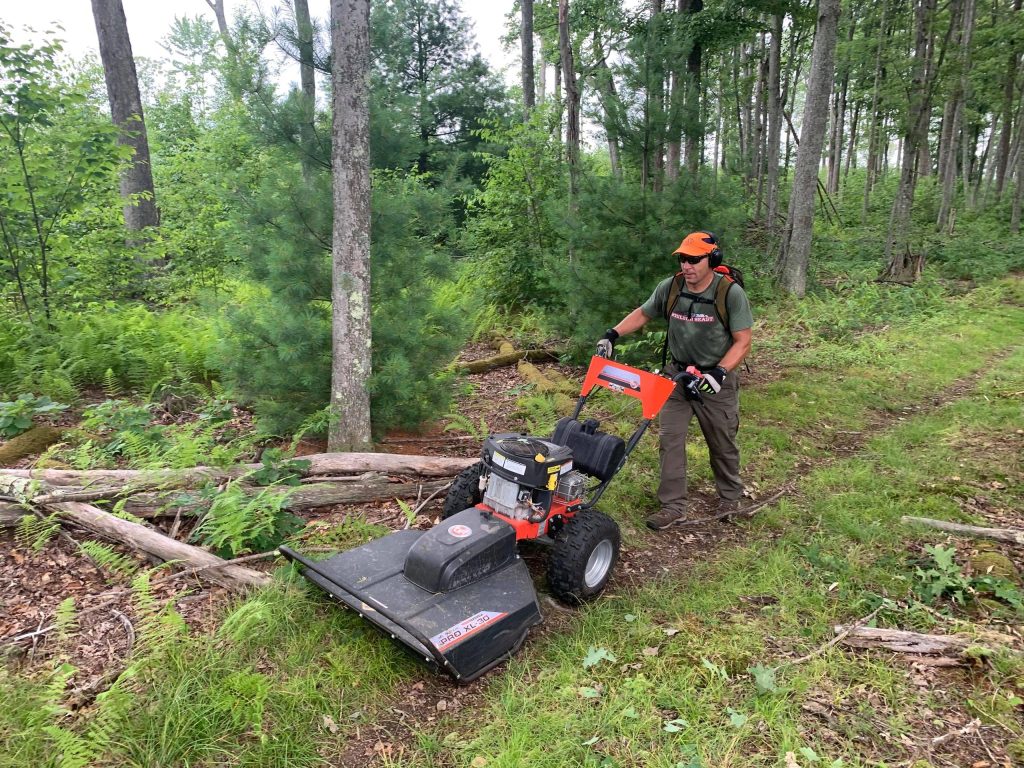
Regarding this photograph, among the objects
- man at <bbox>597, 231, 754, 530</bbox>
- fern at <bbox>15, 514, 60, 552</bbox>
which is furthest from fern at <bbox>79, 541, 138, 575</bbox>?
man at <bbox>597, 231, 754, 530</bbox>

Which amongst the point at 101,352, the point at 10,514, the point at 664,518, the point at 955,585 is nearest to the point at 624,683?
the point at 664,518

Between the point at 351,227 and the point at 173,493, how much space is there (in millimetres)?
2433

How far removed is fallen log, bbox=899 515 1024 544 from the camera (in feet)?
14.6

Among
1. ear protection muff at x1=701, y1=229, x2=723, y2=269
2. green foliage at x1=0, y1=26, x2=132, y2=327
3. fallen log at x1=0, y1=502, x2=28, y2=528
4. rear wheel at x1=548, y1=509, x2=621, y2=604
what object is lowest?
rear wheel at x1=548, y1=509, x2=621, y2=604

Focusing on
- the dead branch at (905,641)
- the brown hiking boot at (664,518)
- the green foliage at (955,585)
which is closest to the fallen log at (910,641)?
the dead branch at (905,641)

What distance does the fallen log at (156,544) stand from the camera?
12.2 ft

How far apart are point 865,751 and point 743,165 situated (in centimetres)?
884

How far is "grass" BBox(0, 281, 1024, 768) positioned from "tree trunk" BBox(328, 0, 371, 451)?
1371 millimetres

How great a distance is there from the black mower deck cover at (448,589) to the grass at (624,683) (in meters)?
0.29

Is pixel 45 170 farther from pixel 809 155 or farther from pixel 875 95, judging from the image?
pixel 875 95

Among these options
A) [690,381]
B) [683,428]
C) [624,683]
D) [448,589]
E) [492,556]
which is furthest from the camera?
[683,428]

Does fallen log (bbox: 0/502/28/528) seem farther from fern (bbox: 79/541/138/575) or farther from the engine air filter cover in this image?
the engine air filter cover

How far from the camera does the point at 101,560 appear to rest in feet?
12.0

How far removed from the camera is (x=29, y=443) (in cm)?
535
